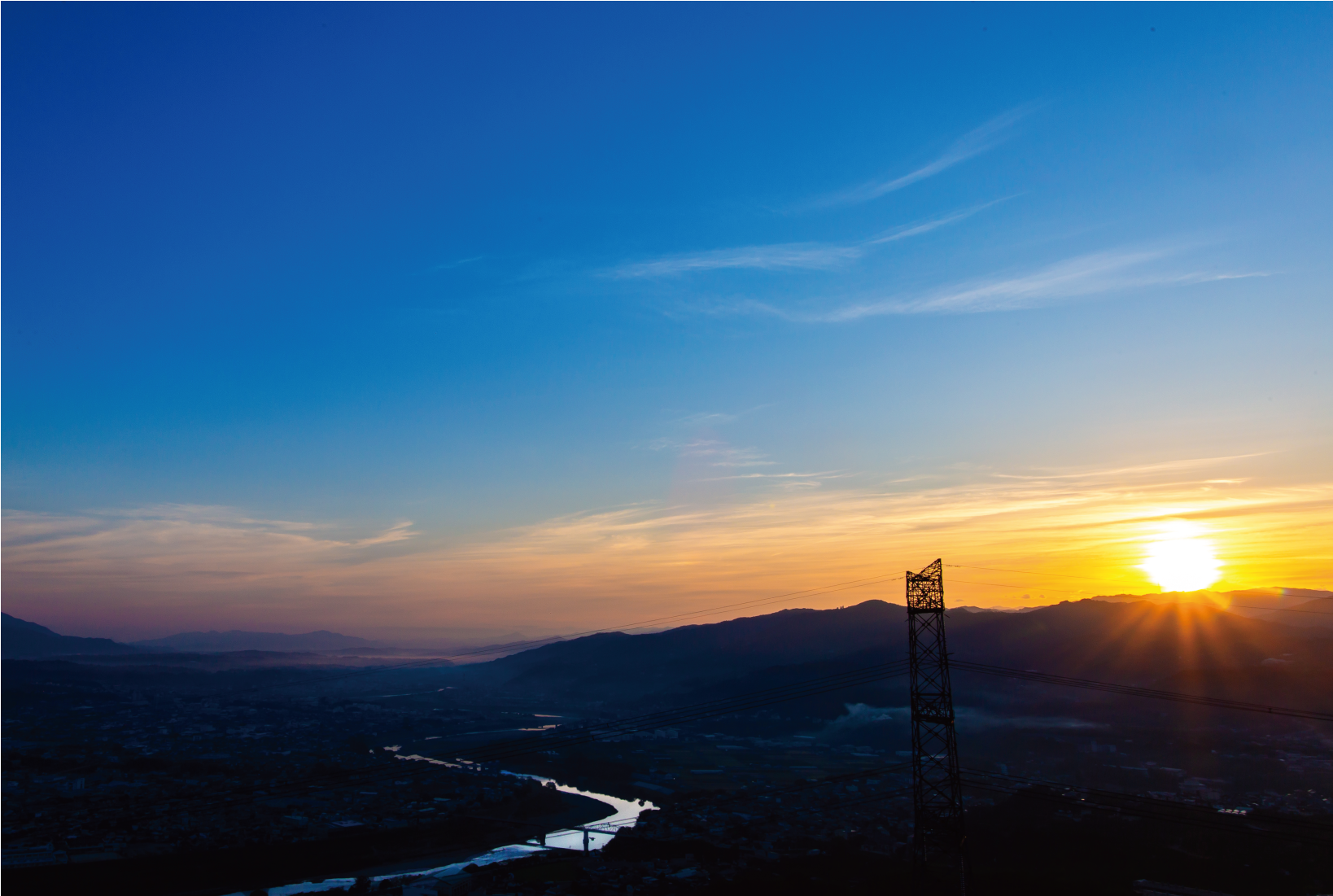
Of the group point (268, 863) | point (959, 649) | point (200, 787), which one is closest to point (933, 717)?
point (268, 863)

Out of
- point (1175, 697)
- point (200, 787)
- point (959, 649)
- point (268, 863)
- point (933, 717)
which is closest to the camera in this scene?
point (933, 717)

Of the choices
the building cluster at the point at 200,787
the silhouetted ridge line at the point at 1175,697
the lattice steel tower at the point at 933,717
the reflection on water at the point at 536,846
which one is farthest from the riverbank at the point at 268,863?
the silhouetted ridge line at the point at 1175,697

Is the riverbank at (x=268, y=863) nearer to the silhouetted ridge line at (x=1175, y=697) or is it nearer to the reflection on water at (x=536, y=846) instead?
the reflection on water at (x=536, y=846)

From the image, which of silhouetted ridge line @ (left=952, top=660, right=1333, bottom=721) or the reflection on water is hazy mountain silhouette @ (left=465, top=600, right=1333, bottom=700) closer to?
silhouetted ridge line @ (left=952, top=660, right=1333, bottom=721)

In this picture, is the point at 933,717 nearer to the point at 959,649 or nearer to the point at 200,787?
the point at 200,787

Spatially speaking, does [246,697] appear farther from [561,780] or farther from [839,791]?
[839,791]

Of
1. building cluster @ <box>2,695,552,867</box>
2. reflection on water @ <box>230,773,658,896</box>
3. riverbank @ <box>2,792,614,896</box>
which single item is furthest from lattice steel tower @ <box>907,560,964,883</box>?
building cluster @ <box>2,695,552,867</box>

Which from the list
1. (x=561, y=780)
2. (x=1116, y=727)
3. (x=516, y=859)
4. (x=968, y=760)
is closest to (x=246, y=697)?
(x=561, y=780)

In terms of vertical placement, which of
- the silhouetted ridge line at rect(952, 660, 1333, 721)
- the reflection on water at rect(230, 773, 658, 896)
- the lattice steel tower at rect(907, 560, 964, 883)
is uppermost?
the lattice steel tower at rect(907, 560, 964, 883)
